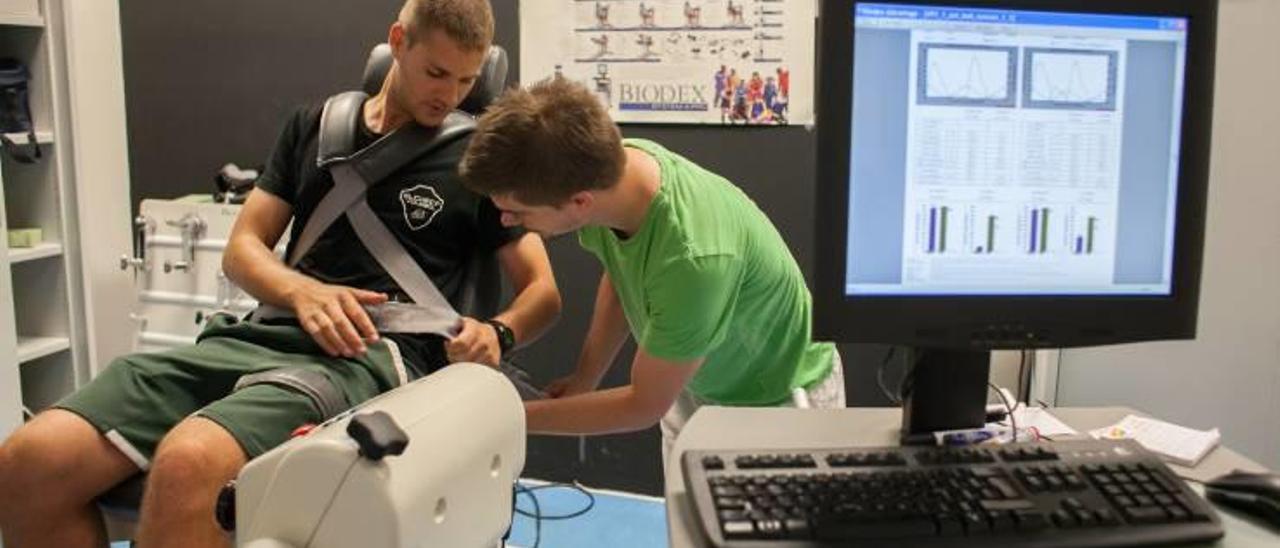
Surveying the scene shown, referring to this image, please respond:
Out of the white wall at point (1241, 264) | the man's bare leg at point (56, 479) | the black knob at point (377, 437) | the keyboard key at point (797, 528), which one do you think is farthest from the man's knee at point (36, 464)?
the white wall at point (1241, 264)

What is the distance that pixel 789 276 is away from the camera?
1.48 meters

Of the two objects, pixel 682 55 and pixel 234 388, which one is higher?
pixel 682 55

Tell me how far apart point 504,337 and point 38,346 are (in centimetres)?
169

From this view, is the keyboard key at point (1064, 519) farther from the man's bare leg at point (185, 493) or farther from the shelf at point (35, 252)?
the shelf at point (35, 252)

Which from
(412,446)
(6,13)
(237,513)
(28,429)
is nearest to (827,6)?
(412,446)

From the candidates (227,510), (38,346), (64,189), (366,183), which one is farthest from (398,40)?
(38,346)

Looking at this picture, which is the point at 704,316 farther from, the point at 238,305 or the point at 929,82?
the point at 238,305

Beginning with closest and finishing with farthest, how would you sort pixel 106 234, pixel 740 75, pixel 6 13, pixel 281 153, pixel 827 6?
1. pixel 827 6
2. pixel 281 153
3. pixel 6 13
4. pixel 740 75
5. pixel 106 234

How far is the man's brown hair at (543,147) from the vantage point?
4.03ft

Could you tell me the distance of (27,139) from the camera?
8.04 feet

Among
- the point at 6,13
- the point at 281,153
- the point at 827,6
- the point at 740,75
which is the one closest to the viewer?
the point at 827,6

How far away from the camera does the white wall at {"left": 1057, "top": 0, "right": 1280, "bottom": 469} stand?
70.0 inches

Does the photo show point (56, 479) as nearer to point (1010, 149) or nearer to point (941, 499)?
point (941, 499)

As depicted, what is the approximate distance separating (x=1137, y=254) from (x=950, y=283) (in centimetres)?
20
